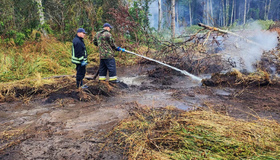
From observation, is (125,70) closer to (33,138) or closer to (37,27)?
(37,27)

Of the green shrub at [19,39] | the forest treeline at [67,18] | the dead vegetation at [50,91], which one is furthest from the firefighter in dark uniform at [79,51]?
the green shrub at [19,39]

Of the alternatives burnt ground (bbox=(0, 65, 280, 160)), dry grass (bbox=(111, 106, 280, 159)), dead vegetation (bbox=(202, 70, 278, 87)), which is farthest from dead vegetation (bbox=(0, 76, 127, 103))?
dead vegetation (bbox=(202, 70, 278, 87))

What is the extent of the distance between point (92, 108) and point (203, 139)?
3.01m

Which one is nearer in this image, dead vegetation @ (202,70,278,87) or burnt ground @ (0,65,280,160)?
burnt ground @ (0,65,280,160)

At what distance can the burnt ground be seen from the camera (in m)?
3.03

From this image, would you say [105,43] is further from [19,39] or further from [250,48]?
[250,48]

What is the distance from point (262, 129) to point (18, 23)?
10.5 meters

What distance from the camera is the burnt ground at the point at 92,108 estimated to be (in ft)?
9.93

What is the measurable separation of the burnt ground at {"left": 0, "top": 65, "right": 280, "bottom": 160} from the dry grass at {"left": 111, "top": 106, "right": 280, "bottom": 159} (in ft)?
1.19

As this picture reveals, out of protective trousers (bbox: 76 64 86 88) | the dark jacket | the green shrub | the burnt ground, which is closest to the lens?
the burnt ground

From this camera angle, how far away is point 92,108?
479 centimetres

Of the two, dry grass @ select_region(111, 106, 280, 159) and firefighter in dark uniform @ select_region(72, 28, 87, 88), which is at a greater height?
firefighter in dark uniform @ select_region(72, 28, 87, 88)

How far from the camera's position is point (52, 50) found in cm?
936

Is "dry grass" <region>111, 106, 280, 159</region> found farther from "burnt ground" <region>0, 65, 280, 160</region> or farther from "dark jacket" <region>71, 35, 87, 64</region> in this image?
"dark jacket" <region>71, 35, 87, 64</region>
